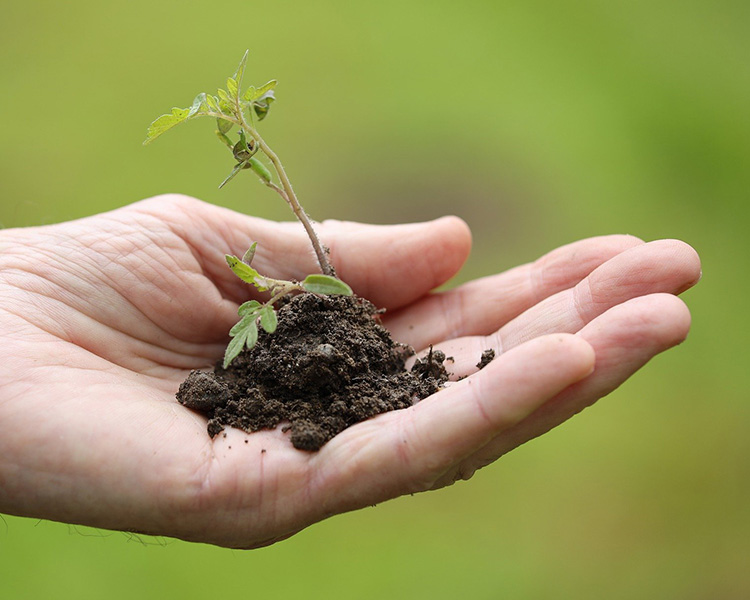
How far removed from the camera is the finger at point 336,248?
333 cm

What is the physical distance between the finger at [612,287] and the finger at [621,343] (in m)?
0.32

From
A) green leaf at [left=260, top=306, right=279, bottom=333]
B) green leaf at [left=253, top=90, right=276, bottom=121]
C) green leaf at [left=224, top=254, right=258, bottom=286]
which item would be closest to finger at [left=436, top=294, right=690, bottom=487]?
green leaf at [left=260, top=306, right=279, bottom=333]

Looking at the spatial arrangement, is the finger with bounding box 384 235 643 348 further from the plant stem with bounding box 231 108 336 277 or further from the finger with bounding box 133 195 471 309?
→ the plant stem with bounding box 231 108 336 277

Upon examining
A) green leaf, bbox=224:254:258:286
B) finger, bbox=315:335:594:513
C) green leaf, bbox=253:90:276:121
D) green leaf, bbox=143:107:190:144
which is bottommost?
finger, bbox=315:335:594:513

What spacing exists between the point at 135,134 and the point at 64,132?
615 millimetres

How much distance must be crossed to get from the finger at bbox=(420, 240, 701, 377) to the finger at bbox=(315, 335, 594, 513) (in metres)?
0.60

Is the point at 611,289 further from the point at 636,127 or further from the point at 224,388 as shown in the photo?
the point at 636,127

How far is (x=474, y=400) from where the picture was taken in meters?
2.15

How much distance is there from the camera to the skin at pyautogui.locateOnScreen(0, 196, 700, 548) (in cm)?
218

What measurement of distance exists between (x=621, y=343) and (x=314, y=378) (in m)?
1.19

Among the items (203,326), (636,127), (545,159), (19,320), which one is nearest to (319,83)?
(545,159)

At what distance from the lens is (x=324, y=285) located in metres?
2.46

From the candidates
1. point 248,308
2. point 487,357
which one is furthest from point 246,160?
point 487,357

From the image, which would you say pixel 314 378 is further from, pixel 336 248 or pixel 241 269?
pixel 336 248
